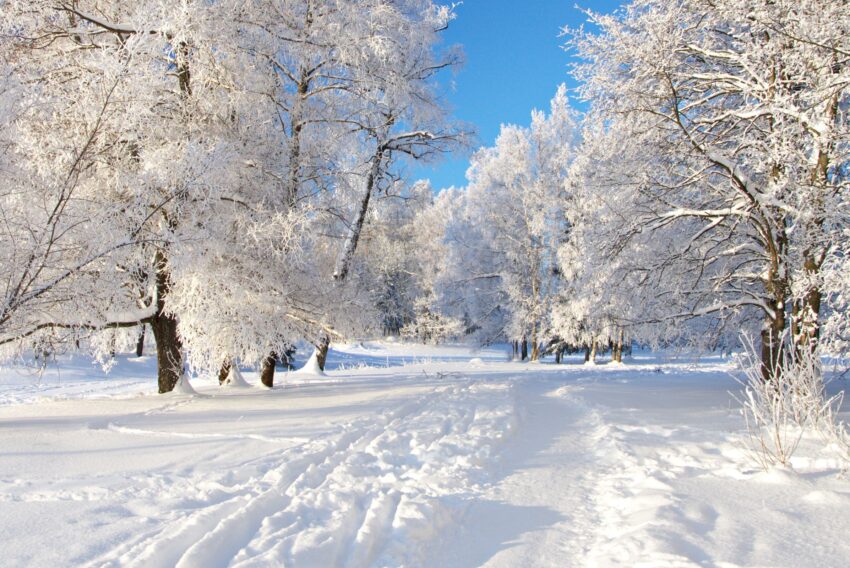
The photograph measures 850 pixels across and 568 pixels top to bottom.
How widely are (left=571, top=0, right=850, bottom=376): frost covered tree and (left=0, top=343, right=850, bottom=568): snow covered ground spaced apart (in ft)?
7.31

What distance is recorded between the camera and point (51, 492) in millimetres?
4125

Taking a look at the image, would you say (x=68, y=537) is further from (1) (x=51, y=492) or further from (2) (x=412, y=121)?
(2) (x=412, y=121)

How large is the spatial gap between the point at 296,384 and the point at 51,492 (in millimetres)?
9119

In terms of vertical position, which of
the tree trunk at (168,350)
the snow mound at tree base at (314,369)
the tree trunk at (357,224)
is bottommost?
the snow mound at tree base at (314,369)

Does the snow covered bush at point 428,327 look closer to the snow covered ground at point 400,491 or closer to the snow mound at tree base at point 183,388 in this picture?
the snow mound at tree base at point 183,388

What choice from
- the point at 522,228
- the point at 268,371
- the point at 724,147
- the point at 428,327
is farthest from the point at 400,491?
the point at 428,327

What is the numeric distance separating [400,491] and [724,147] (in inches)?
331

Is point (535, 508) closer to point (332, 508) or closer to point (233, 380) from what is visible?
point (332, 508)

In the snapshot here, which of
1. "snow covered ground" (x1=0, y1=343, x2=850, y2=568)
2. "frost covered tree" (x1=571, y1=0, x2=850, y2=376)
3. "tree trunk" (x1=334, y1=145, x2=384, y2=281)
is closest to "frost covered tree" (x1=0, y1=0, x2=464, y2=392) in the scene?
"tree trunk" (x1=334, y1=145, x2=384, y2=281)

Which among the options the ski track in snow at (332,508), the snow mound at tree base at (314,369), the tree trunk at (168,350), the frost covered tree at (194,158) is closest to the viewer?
the ski track in snow at (332,508)

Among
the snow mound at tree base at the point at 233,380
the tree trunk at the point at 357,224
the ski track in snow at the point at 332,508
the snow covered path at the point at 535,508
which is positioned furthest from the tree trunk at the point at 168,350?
the snow covered path at the point at 535,508

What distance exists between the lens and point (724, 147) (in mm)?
9641

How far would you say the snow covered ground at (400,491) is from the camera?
10.6 feet

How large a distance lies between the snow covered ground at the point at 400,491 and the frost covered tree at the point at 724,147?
87.8 inches
